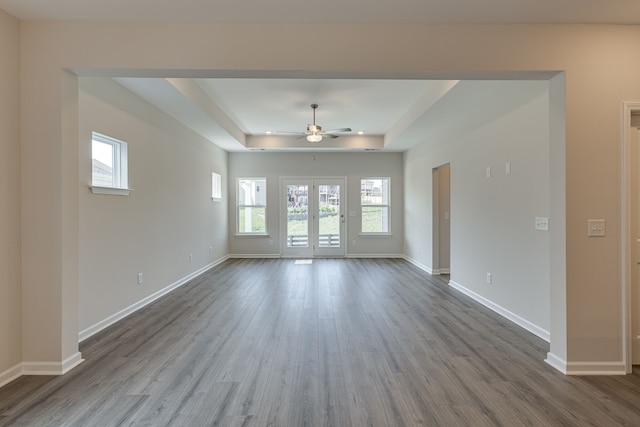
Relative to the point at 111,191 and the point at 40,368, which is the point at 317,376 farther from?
the point at 111,191

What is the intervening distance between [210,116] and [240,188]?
346 centimetres

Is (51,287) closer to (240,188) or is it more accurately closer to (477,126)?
(477,126)

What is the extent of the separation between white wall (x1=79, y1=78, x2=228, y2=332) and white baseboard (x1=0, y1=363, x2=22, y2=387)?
0.62 meters

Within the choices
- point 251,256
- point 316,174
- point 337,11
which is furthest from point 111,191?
point 316,174

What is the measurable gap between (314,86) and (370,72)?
6.54ft

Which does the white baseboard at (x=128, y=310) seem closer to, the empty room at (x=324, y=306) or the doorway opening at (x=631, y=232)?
the empty room at (x=324, y=306)

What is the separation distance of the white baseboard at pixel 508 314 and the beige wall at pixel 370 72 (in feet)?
2.09

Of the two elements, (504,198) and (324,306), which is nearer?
(504,198)

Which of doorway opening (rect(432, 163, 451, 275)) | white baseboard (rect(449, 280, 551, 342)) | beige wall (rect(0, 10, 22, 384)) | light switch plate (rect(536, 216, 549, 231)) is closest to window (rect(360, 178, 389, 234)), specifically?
doorway opening (rect(432, 163, 451, 275))

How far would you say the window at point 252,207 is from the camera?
324 inches

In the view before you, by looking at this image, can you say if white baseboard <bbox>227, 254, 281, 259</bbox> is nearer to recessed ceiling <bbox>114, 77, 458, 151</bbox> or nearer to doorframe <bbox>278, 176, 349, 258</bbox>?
doorframe <bbox>278, 176, 349, 258</bbox>

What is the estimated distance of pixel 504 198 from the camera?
3770 millimetres

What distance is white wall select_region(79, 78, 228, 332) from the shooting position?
3146 millimetres

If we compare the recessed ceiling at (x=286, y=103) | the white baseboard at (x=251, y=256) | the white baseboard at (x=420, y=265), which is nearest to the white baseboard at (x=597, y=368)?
the recessed ceiling at (x=286, y=103)
